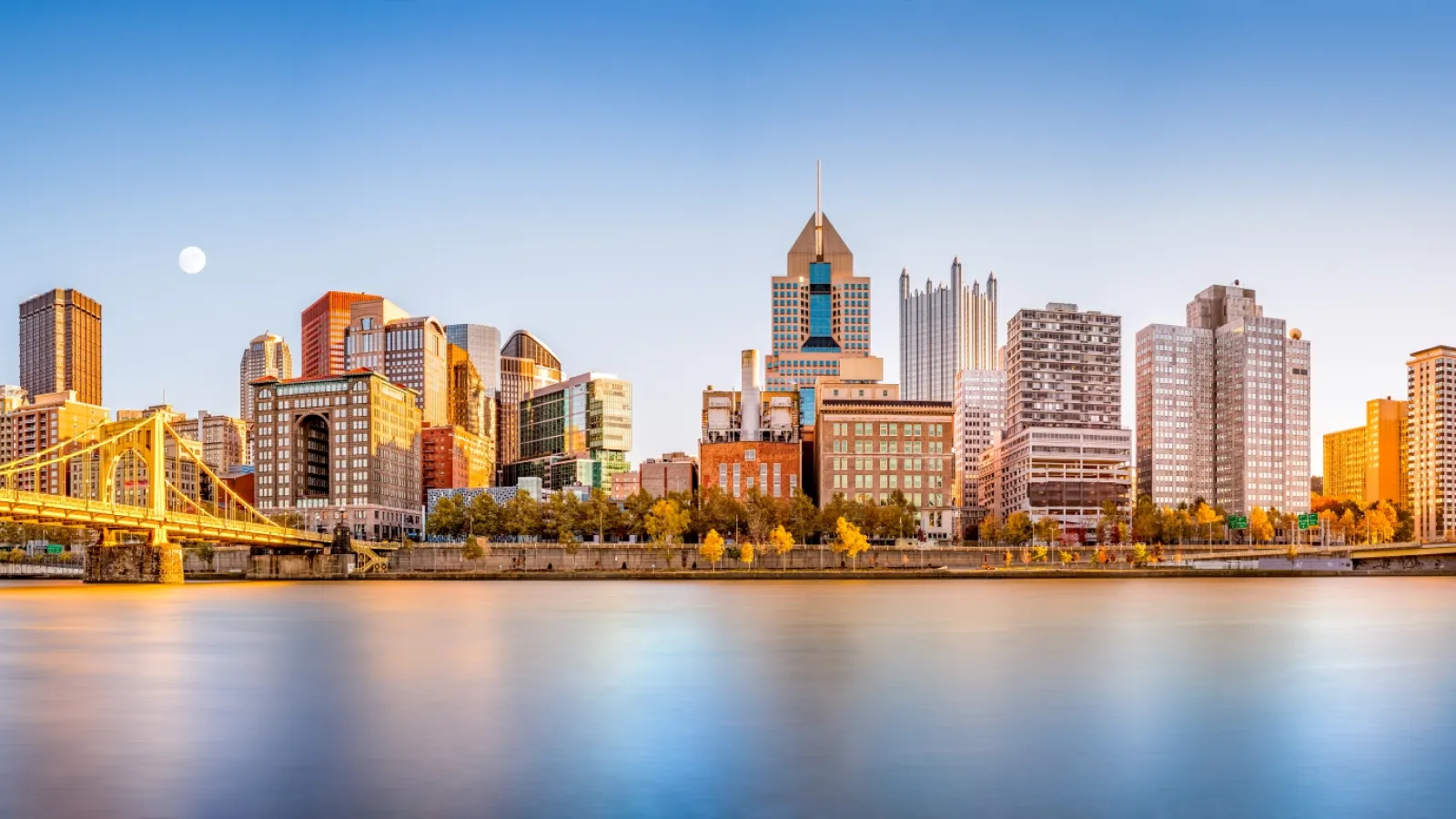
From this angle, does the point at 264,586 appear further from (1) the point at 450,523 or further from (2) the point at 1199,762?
(2) the point at 1199,762

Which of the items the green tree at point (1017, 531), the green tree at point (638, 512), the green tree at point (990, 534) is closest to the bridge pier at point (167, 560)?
the green tree at point (638, 512)

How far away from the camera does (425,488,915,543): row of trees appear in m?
141

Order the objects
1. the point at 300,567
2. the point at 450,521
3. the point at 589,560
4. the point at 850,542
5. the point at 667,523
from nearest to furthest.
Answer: the point at 300,567 < the point at 850,542 < the point at 589,560 < the point at 667,523 < the point at 450,521

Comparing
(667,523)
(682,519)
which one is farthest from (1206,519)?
(667,523)

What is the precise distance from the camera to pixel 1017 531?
163 m

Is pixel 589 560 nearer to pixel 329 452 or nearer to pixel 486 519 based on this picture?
pixel 486 519

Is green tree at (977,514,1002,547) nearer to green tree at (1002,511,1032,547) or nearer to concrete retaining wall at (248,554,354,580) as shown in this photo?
green tree at (1002,511,1032,547)

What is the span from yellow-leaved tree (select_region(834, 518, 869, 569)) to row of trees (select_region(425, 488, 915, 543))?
981 centimetres

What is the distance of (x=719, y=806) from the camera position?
67.4 ft

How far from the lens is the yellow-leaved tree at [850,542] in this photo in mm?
128250

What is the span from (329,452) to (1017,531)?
100059 millimetres

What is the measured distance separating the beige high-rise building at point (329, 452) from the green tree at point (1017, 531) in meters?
87.1

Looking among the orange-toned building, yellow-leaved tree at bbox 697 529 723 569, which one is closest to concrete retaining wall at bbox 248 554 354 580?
yellow-leaved tree at bbox 697 529 723 569

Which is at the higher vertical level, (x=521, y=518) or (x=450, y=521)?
(x=521, y=518)
